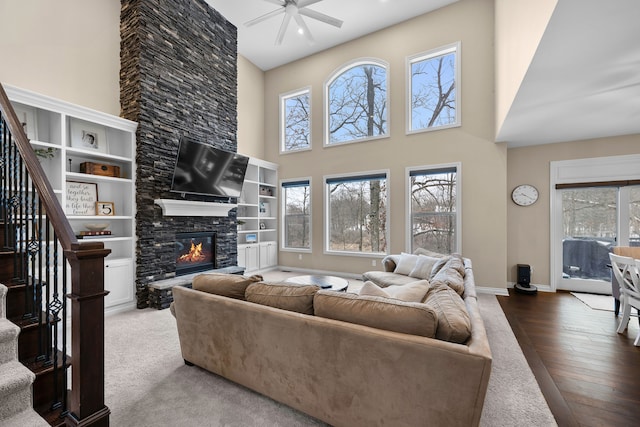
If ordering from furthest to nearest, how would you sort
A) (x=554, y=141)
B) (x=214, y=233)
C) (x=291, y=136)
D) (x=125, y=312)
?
(x=291, y=136), (x=214, y=233), (x=554, y=141), (x=125, y=312)

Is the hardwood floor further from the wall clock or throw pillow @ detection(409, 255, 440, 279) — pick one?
the wall clock

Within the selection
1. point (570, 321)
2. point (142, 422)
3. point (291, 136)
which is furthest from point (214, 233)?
point (570, 321)

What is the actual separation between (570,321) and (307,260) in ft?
14.7

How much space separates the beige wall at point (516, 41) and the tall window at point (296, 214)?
392cm

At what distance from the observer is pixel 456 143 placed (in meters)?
4.92

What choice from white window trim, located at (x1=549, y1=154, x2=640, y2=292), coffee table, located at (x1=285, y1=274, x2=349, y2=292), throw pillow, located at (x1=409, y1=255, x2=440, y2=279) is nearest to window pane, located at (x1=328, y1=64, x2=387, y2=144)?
throw pillow, located at (x1=409, y1=255, x2=440, y2=279)

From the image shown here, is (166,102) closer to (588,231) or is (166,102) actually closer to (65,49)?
(65,49)

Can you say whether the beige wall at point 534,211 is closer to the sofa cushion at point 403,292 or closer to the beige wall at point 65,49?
the sofa cushion at point 403,292

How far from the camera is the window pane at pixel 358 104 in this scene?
5727mm

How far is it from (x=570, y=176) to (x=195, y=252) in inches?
258

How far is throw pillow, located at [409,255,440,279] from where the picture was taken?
12.3 ft

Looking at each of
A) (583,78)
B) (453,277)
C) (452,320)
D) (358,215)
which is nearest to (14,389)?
(452,320)

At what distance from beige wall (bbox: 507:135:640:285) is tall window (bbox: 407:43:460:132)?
4.59 feet

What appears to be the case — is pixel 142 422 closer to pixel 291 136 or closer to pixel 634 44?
pixel 634 44
